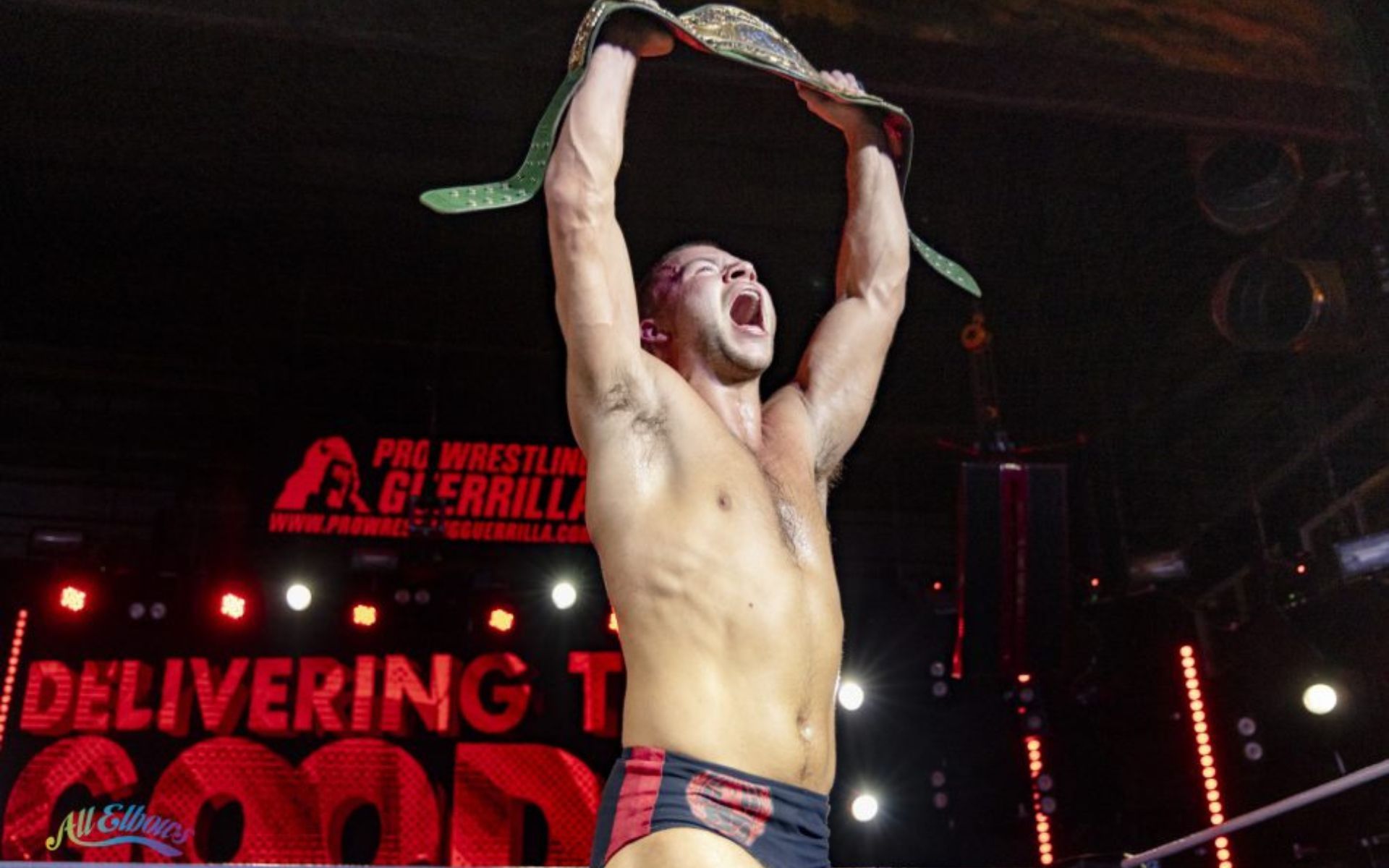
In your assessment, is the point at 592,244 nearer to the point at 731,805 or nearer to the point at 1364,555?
the point at 731,805

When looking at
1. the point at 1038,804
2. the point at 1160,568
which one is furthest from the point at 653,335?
the point at 1038,804

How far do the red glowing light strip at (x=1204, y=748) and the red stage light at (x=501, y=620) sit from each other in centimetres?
418

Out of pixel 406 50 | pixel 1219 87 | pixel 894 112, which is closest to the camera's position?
pixel 894 112

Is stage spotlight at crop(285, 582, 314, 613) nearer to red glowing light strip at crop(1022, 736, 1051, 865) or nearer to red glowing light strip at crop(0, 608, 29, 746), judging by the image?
red glowing light strip at crop(0, 608, 29, 746)

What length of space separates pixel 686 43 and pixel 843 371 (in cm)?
67

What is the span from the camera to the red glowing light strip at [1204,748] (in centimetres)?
701

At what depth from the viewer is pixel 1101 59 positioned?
14.7ft

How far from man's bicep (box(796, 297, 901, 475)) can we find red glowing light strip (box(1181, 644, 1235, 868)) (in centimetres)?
556

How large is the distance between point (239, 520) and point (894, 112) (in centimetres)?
746

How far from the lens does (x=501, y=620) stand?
8.34 m

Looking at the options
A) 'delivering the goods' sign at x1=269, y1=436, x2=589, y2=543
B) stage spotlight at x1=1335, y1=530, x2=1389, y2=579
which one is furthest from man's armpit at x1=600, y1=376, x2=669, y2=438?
'delivering the goods' sign at x1=269, y1=436, x2=589, y2=543

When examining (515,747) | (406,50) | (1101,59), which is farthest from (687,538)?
(515,747)

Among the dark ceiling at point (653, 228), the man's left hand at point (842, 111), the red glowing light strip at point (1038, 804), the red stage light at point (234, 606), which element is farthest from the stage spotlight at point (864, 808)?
the man's left hand at point (842, 111)

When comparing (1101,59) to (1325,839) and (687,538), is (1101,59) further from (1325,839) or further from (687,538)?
(1325,839)
